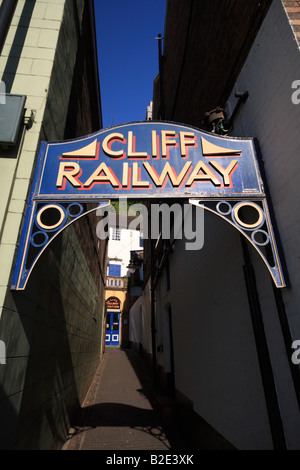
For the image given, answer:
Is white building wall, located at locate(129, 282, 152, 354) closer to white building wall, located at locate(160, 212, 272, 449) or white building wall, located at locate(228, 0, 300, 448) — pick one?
white building wall, located at locate(160, 212, 272, 449)

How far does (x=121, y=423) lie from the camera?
5.92m

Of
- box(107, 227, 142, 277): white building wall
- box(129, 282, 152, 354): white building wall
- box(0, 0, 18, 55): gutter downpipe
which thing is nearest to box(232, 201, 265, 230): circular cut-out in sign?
box(0, 0, 18, 55): gutter downpipe

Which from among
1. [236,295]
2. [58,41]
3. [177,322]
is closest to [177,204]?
[177,322]

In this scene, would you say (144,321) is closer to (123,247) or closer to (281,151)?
(123,247)

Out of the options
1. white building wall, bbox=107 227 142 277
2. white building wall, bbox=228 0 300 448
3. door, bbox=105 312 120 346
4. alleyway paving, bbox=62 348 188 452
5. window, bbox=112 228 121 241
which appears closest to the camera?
white building wall, bbox=228 0 300 448

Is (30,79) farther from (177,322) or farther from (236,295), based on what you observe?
(177,322)

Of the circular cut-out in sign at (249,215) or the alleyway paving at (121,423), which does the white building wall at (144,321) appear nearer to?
the alleyway paving at (121,423)

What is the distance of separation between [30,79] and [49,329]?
3.39 m

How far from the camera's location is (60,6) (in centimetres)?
376

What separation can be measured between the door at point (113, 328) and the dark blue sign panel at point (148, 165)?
2351cm

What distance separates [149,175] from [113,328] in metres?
24.4

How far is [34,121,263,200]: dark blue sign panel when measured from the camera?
292 centimetres

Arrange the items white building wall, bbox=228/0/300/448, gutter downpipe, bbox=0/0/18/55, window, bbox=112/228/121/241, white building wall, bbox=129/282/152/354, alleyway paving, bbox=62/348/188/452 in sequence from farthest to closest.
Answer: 1. window, bbox=112/228/121/241
2. white building wall, bbox=129/282/152/354
3. alleyway paving, bbox=62/348/188/452
4. gutter downpipe, bbox=0/0/18/55
5. white building wall, bbox=228/0/300/448

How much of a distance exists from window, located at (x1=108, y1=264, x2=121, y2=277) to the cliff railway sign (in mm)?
23334
